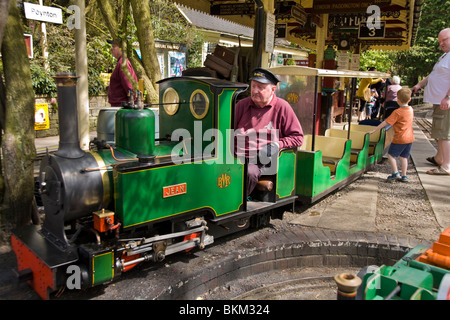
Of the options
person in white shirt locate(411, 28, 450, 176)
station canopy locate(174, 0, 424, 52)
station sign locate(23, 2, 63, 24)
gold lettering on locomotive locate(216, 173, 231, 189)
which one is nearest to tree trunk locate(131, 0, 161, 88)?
station canopy locate(174, 0, 424, 52)

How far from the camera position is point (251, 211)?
4043mm

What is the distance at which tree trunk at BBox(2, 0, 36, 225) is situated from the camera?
3.64 metres

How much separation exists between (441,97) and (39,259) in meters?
6.23

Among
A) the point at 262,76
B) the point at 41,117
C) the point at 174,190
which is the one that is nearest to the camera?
the point at 174,190

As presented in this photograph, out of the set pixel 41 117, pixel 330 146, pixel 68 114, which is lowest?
pixel 330 146

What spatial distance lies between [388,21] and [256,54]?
27.3 feet

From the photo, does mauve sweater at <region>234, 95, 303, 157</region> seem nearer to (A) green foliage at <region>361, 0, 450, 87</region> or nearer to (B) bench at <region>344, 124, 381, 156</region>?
(B) bench at <region>344, 124, 381, 156</region>

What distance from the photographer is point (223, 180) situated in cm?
374

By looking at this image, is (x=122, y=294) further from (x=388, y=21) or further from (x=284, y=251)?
(x=388, y=21)

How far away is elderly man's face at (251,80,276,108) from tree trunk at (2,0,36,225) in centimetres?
220

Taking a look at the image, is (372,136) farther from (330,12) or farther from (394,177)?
(330,12)

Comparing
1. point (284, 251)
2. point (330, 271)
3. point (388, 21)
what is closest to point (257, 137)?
point (284, 251)

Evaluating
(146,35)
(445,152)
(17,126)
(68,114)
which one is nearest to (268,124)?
(68,114)

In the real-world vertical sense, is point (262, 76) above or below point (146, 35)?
below
